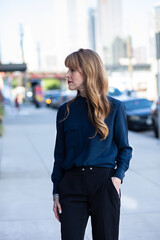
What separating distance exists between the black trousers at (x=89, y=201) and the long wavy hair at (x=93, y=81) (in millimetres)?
250

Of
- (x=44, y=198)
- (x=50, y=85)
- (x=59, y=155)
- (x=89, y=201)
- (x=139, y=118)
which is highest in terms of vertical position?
(x=59, y=155)

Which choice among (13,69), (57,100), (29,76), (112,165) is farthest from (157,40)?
(29,76)

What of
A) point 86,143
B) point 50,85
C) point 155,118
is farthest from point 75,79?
point 50,85

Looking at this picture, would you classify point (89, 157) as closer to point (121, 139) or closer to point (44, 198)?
point (121, 139)

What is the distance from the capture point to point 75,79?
2830 millimetres

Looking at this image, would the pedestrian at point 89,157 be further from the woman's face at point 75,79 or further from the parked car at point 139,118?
the parked car at point 139,118

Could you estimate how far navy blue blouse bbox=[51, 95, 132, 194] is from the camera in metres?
2.78

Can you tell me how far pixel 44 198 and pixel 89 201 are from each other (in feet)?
13.0

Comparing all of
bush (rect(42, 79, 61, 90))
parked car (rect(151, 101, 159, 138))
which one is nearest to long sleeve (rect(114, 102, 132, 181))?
parked car (rect(151, 101, 159, 138))

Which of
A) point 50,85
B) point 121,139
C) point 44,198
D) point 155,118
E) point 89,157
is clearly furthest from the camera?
point 50,85

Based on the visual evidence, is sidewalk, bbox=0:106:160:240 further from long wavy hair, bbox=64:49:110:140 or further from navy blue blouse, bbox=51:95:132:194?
long wavy hair, bbox=64:49:110:140

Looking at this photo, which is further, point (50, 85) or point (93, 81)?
point (50, 85)

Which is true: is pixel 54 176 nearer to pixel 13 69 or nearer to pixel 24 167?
pixel 13 69

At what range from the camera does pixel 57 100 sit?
148 feet
